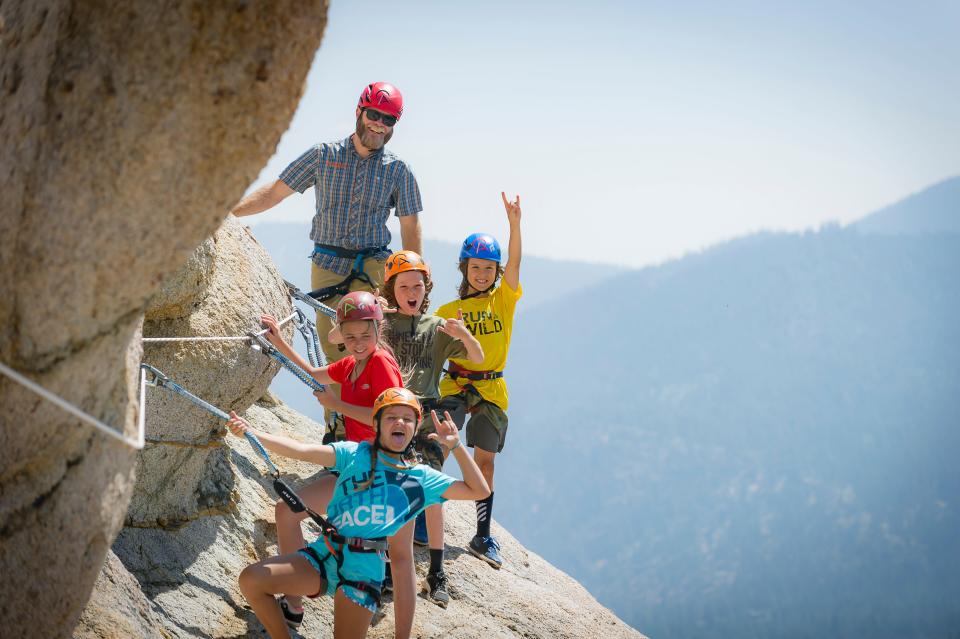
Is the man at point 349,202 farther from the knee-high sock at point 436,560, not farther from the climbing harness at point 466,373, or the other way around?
the knee-high sock at point 436,560

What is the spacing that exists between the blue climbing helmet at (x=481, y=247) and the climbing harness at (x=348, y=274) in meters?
0.86

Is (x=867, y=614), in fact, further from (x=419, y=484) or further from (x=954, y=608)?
(x=419, y=484)

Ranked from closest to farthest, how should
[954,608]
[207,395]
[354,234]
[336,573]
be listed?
[336,573], [207,395], [354,234], [954,608]

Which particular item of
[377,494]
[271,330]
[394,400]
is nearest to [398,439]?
[394,400]

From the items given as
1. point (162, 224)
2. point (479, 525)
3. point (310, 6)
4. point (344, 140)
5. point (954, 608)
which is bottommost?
point (479, 525)

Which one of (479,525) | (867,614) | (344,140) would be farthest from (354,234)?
(867,614)

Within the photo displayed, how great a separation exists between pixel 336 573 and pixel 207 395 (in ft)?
7.48

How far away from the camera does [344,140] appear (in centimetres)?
884

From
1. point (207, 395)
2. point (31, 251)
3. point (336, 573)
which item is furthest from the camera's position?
point (207, 395)

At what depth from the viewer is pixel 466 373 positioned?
28.2ft

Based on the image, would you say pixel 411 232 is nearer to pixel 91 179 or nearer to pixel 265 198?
pixel 265 198

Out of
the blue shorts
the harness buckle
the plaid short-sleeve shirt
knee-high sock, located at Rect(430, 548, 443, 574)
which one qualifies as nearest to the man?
the plaid short-sleeve shirt

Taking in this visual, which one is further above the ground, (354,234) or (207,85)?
(354,234)

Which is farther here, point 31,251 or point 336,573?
point 336,573
